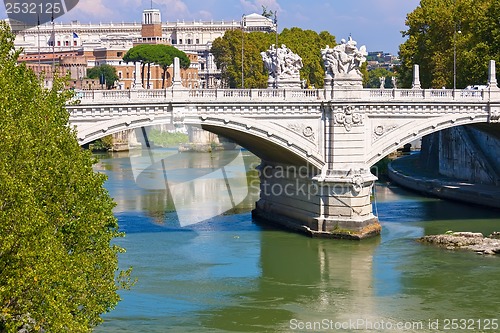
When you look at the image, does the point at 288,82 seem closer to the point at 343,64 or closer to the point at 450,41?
the point at 343,64

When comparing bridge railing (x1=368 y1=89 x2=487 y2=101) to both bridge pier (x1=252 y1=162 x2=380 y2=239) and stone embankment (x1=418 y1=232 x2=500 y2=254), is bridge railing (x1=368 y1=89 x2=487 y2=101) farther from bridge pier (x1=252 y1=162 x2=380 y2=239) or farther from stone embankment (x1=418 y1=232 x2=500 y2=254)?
stone embankment (x1=418 y1=232 x2=500 y2=254)

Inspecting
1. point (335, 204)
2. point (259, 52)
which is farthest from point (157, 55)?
point (335, 204)

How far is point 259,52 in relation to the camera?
61750mm

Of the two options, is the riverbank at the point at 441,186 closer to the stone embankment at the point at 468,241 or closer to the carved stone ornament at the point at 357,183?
the stone embankment at the point at 468,241

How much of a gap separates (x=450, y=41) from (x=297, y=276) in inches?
806

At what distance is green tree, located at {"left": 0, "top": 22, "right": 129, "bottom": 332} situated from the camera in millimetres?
14141

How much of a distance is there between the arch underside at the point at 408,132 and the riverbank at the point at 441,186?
4559mm

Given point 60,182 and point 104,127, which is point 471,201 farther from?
point 60,182

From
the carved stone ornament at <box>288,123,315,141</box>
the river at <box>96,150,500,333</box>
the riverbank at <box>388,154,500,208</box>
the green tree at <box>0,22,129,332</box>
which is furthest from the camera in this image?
the riverbank at <box>388,154,500,208</box>

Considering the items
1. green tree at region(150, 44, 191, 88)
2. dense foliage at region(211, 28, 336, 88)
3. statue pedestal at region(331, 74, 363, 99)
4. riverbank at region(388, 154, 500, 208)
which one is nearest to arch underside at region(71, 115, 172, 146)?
statue pedestal at region(331, 74, 363, 99)

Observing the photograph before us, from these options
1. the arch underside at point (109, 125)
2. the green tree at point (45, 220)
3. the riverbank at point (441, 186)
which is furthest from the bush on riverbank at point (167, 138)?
the green tree at point (45, 220)

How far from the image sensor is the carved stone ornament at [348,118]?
29359mm

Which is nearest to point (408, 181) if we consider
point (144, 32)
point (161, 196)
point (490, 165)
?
point (490, 165)

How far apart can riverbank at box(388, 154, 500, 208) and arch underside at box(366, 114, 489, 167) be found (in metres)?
4.56
